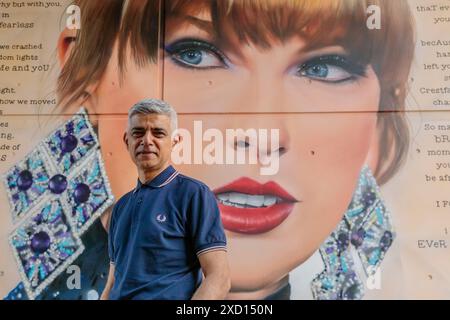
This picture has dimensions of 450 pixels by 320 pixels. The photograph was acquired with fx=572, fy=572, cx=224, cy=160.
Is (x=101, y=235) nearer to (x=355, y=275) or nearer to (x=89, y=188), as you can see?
(x=89, y=188)

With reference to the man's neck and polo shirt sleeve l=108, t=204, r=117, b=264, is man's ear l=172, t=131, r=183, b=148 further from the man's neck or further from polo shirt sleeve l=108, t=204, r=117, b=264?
polo shirt sleeve l=108, t=204, r=117, b=264

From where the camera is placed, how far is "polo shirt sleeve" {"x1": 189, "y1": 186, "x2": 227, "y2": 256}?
6.72ft

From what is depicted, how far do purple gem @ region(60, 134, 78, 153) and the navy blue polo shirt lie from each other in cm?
49

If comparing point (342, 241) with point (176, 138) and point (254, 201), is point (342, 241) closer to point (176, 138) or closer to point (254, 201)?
point (254, 201)

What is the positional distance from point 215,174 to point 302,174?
38cm

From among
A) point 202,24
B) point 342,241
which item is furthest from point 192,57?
point 342,241

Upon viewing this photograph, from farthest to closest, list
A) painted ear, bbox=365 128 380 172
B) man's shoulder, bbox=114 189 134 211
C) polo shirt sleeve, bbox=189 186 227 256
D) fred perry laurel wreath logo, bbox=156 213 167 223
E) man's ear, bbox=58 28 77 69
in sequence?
1. man's ear, bbox=58 28 77 69
2. painted ear, bbox=365 128 380 172
3. man's shoulder, bbox=114 189 134 211
4. fred perry laurel wreath logo, bbox=156 213 167 223
5. polo shirt sleeve, bbox=189 186 227 256

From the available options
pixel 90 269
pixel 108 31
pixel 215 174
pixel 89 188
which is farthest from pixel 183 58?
pixel 90 269

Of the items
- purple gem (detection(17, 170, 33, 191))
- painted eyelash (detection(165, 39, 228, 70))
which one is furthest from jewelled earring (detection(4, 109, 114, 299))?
painted eyelash (detection(165, 39, 228, 70))

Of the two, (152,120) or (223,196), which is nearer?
(152,120)

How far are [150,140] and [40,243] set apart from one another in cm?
77

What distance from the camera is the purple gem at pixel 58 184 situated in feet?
8.45

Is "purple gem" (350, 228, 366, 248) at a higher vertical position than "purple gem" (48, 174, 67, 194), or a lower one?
lower

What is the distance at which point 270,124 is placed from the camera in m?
2.53
